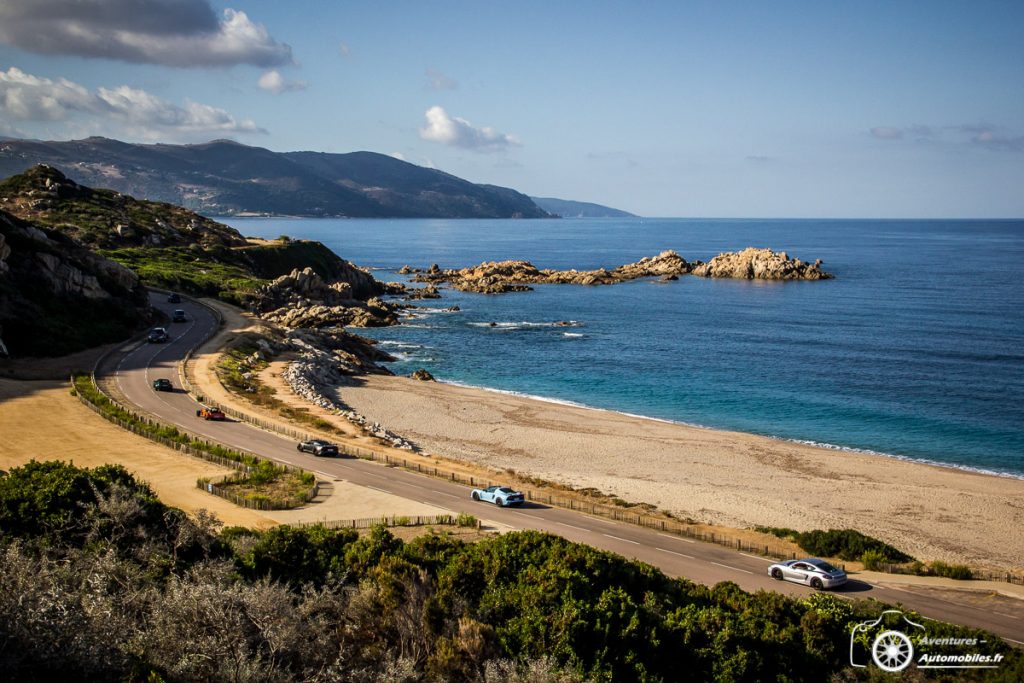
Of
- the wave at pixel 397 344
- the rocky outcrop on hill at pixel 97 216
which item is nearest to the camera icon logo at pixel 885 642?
the wave at pixel 397 344

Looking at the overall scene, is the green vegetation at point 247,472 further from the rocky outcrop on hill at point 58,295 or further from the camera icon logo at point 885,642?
the camera icon logo at point 885,642

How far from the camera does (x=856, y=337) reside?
91.4m

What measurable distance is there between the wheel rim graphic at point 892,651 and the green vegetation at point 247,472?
24.1 metres

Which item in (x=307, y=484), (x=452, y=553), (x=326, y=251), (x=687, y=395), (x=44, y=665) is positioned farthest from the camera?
(x=326, y=251)

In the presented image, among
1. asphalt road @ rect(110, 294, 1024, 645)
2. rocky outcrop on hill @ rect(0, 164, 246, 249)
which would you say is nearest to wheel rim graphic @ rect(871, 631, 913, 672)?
asphalt road @ rect(110, 294, 1024, 645)

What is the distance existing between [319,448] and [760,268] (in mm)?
144742

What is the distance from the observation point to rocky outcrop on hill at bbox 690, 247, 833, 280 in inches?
6393

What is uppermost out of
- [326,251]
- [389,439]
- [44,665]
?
[326,251]

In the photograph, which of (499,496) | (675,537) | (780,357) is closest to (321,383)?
(499,496)

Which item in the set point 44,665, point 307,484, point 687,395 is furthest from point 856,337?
point 44,665

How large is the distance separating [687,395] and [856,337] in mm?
36820

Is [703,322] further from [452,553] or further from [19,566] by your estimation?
[19,566]

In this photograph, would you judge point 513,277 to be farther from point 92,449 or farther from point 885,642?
point 885,642

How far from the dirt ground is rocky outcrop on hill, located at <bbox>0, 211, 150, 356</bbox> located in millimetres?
12518
